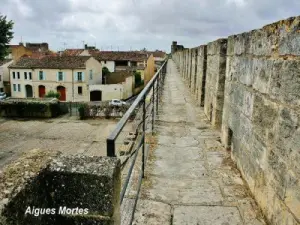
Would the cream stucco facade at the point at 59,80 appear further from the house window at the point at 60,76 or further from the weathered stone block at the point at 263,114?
the weathered stone block at the point at 263,114

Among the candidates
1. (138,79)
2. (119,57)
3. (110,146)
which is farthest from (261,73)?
(119,57)

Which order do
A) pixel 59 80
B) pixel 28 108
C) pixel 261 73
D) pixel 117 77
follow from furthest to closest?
1. pixel 117 77
2. pixel 59 80
3. pixel 28 108
4. pixel 261 73

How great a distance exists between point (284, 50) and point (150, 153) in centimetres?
238

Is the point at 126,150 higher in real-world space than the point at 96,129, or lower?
higher

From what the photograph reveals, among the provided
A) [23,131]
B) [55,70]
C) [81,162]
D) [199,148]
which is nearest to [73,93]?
[55,70]

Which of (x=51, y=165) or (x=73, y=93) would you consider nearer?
(x=51, y=165)

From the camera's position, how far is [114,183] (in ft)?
4.99

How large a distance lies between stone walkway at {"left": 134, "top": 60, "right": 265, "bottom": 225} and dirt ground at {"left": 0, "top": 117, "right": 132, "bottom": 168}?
48.1 ft

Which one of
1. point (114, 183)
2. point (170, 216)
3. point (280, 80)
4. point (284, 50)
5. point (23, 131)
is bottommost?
point (23, 131)

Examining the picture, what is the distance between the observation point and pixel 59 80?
3744cm

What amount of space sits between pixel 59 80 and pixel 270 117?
37176 mm

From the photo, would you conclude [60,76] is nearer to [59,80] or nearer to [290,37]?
[59,80]

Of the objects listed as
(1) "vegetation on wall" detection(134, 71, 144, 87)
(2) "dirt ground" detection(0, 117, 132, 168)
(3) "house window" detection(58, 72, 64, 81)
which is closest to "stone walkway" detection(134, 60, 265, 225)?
(2) "dirt ground" detection(0, 117, 132, 168)

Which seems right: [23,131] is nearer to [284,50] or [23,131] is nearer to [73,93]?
[73,93]
